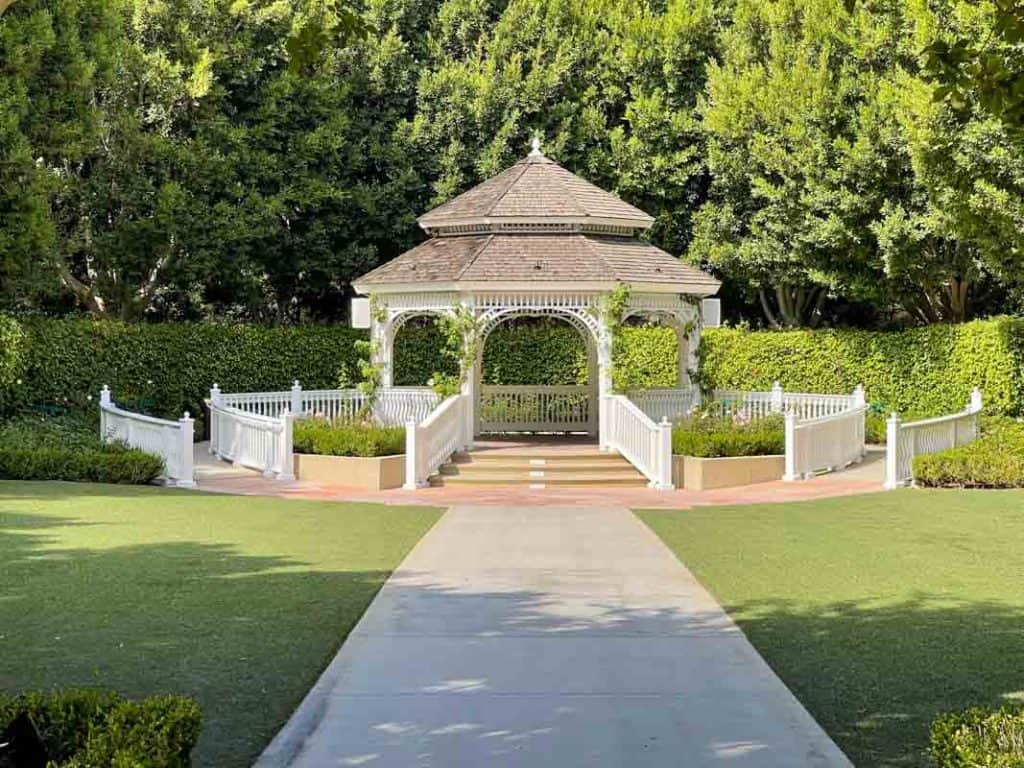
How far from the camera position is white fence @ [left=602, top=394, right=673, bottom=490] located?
20.5 meters

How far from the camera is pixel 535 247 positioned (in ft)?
79.7

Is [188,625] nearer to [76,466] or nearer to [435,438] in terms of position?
[76,466]

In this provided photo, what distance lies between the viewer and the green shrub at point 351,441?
21016mm

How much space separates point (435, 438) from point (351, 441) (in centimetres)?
144

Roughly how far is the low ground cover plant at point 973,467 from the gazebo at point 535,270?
599 centimetres

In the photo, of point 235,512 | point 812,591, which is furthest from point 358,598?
point 235,512

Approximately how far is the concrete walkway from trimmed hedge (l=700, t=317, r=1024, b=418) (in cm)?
1466

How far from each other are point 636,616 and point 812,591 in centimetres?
207

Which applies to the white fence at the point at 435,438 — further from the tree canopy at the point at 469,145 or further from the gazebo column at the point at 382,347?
the tree canopy at the point at 469,145

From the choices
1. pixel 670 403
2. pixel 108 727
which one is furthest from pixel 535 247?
pixel 108 727

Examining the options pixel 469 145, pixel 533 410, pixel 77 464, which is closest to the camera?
pixel 77 464

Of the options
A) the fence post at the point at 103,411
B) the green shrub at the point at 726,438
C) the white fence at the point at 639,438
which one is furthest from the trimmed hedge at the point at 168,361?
the green shrub at the point at 726,438

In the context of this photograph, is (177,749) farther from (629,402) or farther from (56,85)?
(56,85)

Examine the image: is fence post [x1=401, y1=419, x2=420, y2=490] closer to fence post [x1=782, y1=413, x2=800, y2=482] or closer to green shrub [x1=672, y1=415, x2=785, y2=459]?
green shrub [x1=672, y1=415, x2=785, y2=459]
